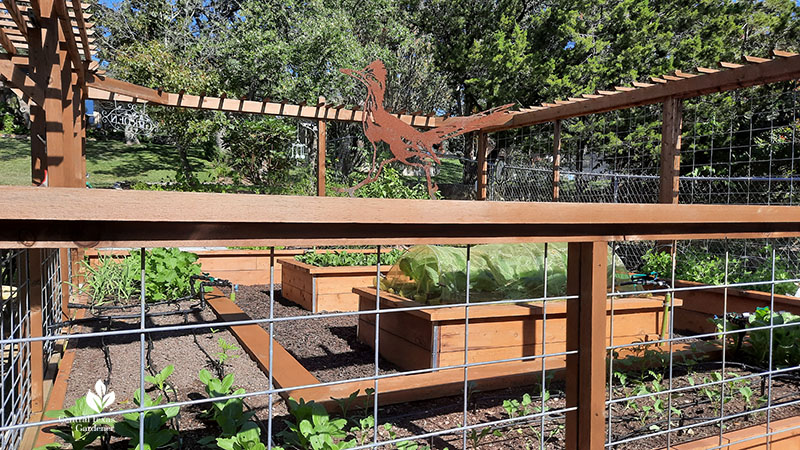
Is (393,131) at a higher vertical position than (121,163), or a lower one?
lower

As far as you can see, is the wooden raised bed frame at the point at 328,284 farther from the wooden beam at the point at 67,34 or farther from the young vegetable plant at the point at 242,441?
the young vegetable plant at the point at 242,441

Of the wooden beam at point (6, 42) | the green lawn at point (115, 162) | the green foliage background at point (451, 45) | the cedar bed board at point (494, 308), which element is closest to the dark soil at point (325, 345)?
the cedar bed board at point (494, 308)

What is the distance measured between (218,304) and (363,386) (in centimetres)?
191

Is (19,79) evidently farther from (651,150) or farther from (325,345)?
(651,150)

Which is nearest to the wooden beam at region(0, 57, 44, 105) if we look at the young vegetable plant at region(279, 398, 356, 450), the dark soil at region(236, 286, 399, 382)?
the dark soil at region(236, 286, 399, 382)

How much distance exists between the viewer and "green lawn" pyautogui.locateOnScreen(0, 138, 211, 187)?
14.9 meters

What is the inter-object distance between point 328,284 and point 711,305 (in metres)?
3.03

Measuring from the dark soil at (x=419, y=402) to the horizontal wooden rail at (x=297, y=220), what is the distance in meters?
0.83

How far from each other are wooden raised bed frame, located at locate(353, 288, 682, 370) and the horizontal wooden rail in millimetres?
1481

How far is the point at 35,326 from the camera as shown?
2.00 m

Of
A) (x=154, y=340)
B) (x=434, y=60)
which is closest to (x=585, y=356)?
(x=154, y=340)

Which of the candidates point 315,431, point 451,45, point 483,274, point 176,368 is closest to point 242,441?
point 315,431

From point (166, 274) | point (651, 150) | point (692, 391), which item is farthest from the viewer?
point (651, 150)

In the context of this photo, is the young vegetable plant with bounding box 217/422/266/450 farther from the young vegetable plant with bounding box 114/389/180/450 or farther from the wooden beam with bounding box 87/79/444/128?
the wooden beam with bounding box 87/79/444/128
